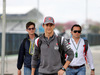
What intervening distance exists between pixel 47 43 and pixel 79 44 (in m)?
1.71

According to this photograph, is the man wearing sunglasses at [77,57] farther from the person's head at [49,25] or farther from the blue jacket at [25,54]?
the person's head at [49,25]

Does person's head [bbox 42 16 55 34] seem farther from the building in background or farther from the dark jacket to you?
the building in background

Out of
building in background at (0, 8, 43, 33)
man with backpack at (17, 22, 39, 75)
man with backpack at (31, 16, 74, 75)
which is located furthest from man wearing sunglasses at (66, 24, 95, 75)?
building in background at (0, 8, 43, 33)

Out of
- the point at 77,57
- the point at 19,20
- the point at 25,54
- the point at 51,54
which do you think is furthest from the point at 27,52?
the point at 19,20

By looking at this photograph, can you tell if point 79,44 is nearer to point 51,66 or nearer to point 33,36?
point 33,36

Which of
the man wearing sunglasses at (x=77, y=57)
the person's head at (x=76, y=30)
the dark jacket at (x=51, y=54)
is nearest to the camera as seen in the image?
the dark jacket at (x=51, y=54)

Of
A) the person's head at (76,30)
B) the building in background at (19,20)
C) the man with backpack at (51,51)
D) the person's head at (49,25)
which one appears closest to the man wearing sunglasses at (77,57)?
the person's head at (76,30)

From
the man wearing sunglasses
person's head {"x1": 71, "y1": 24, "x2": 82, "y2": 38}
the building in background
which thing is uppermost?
the building in background

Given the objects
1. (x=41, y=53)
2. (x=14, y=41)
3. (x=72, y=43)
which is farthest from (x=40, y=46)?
(x=14, y=41)

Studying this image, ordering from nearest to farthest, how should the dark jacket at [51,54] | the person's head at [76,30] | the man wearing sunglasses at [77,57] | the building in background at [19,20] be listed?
the dark jacket at [51,54] < the man wearing sunglasses at [77,57] < the person's head at [76,30] < the building in background at [19,20]

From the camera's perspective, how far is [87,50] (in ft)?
17.4

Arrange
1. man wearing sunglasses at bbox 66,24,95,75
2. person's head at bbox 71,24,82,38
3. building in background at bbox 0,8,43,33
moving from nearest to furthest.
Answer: man wearing sunglasses at bbox 66,24,95,75 → person's head at bbox 71,24,82,38 → building in background at bbox 0,8,43,33

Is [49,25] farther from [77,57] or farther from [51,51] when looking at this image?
[77,57]

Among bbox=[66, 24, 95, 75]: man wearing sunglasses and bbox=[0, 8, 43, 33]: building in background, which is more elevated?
bbox=[0, 8, 43, 33]: building in background
